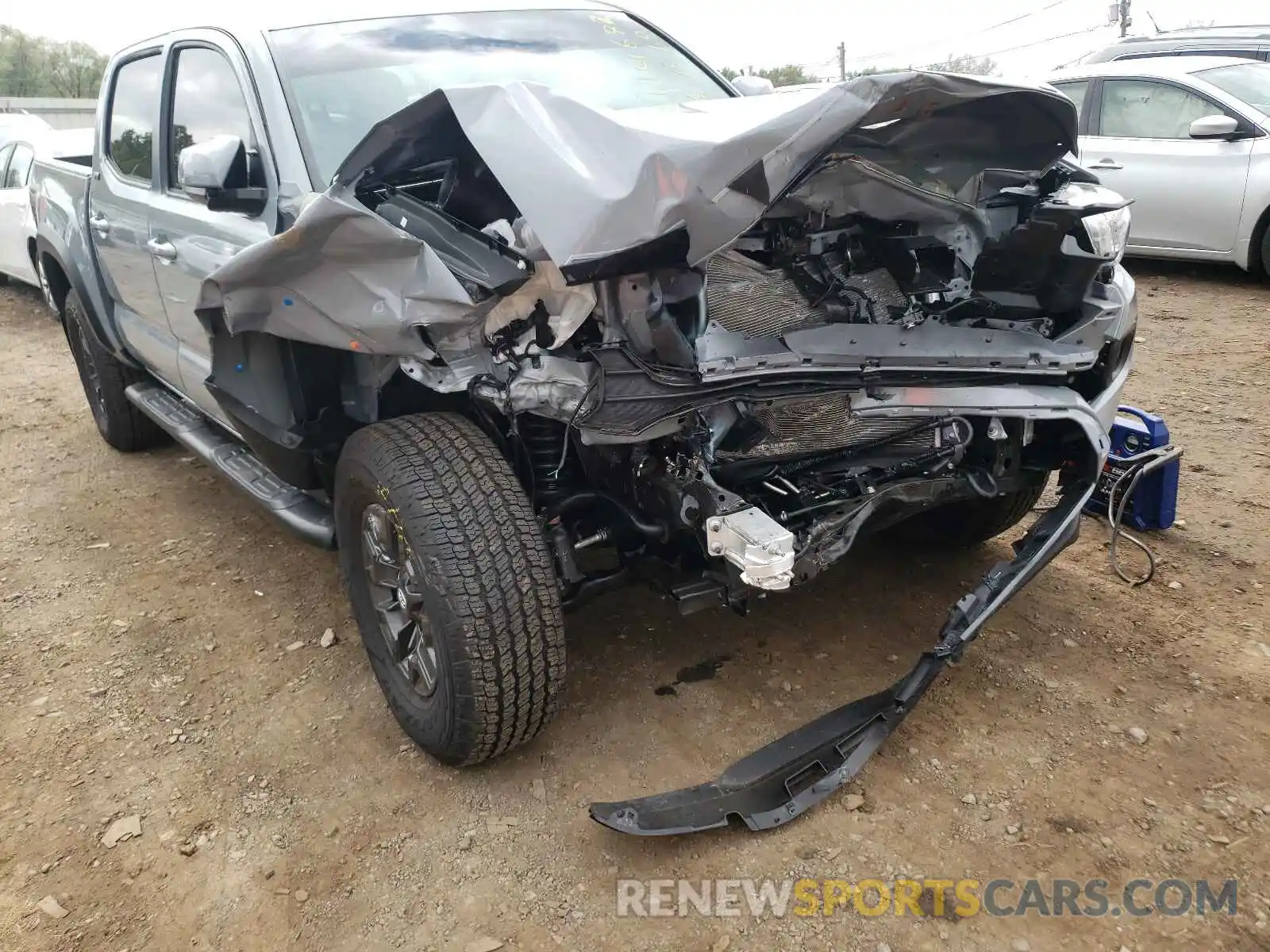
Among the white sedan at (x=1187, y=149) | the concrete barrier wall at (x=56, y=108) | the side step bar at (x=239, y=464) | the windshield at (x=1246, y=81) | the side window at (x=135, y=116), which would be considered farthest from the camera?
the concrete barrier wall at (x=56, y=108)

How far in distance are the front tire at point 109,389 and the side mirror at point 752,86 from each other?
324cm

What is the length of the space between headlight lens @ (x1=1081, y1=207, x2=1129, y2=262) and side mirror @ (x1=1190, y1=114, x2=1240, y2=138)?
4.99 m

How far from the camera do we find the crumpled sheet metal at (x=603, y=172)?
1920 mm

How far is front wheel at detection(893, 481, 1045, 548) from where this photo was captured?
338 centimetres

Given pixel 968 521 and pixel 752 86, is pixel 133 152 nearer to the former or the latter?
pixel 752 86

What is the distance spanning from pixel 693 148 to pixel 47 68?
101ft

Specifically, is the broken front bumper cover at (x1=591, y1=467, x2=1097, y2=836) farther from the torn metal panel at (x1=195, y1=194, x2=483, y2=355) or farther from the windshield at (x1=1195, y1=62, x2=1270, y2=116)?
the windshield at (x1=1195, y1=62, x2=1270, y2=116)

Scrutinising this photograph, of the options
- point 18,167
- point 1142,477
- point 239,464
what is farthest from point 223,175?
point 18,167

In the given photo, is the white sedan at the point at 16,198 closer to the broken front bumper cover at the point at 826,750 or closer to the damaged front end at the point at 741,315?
the damaged front end at the point at 741,315

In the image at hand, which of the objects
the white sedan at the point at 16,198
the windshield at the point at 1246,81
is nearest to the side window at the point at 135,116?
the white sedan at the point at 16,198

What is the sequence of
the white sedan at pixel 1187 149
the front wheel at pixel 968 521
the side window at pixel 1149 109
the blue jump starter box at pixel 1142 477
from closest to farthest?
Result: 1. the front wheel at pixel 968 521
2. the blue jump starter box at pixel 1142 477
3. the white sedan at pixel 1187 149
4. the side window at pixel 1149 109

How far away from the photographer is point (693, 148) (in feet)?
6.34

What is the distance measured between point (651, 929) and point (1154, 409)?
4.16 meters

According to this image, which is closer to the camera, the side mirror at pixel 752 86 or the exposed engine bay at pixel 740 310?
the exposed engine bay at pixel 740 310
